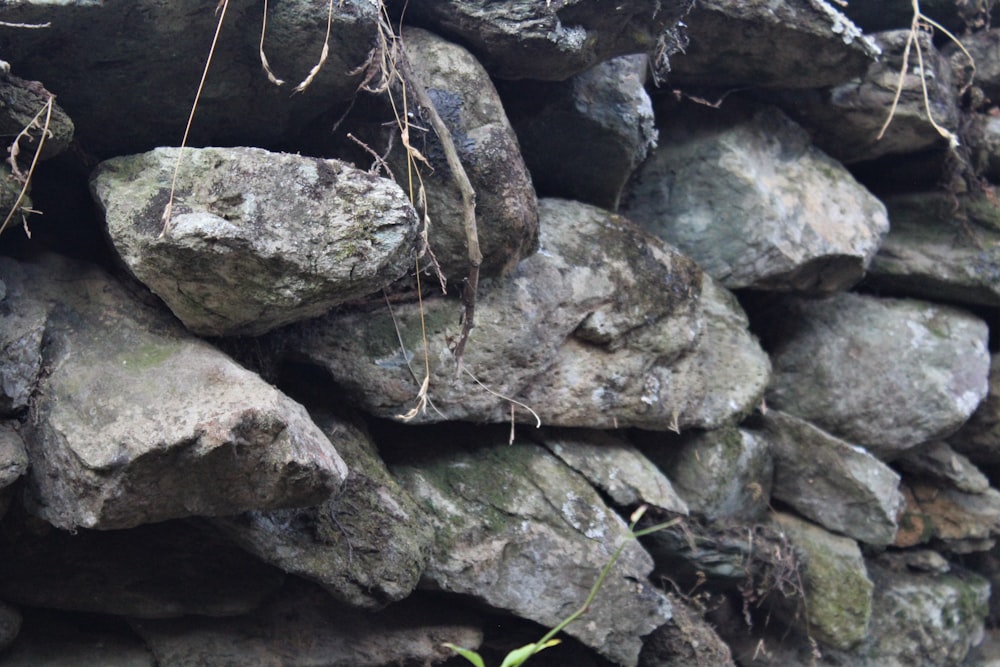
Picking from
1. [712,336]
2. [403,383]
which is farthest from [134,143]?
[712,336]

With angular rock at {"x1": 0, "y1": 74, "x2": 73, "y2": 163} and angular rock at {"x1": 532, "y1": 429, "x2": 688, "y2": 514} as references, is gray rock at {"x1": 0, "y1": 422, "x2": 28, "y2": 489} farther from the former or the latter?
angular rock at {"x1": 532, "y1": 429, "x2": 688, "y2": 514}

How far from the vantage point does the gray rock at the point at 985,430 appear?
4047 millimetres

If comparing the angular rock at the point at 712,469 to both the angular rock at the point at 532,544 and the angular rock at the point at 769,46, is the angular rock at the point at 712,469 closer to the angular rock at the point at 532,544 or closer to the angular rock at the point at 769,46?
the angular rock at the point at 532,544

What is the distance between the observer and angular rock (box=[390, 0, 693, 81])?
251 centimetres

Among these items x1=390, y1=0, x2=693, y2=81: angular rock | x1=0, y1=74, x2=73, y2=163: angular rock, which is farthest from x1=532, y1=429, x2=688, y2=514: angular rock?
x1=0, y1=74, x2=73, y2=163: angular rock

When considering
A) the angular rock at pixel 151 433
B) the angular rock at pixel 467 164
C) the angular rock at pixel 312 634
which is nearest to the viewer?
the angular rock at pixel 151 433

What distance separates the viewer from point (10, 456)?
1.84 metres

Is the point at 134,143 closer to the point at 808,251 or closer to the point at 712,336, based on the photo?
the point at 712,336

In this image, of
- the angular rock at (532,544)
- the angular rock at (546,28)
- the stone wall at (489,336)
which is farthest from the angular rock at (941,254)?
the angular rock at (532,544)

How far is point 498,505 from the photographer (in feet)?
8.45

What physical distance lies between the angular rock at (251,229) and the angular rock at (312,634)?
2.65 feet

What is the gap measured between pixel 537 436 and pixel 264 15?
55.8 inches

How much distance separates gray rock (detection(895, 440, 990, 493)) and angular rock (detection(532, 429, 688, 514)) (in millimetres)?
1468

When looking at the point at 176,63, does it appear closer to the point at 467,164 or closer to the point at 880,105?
the point at 467,164
